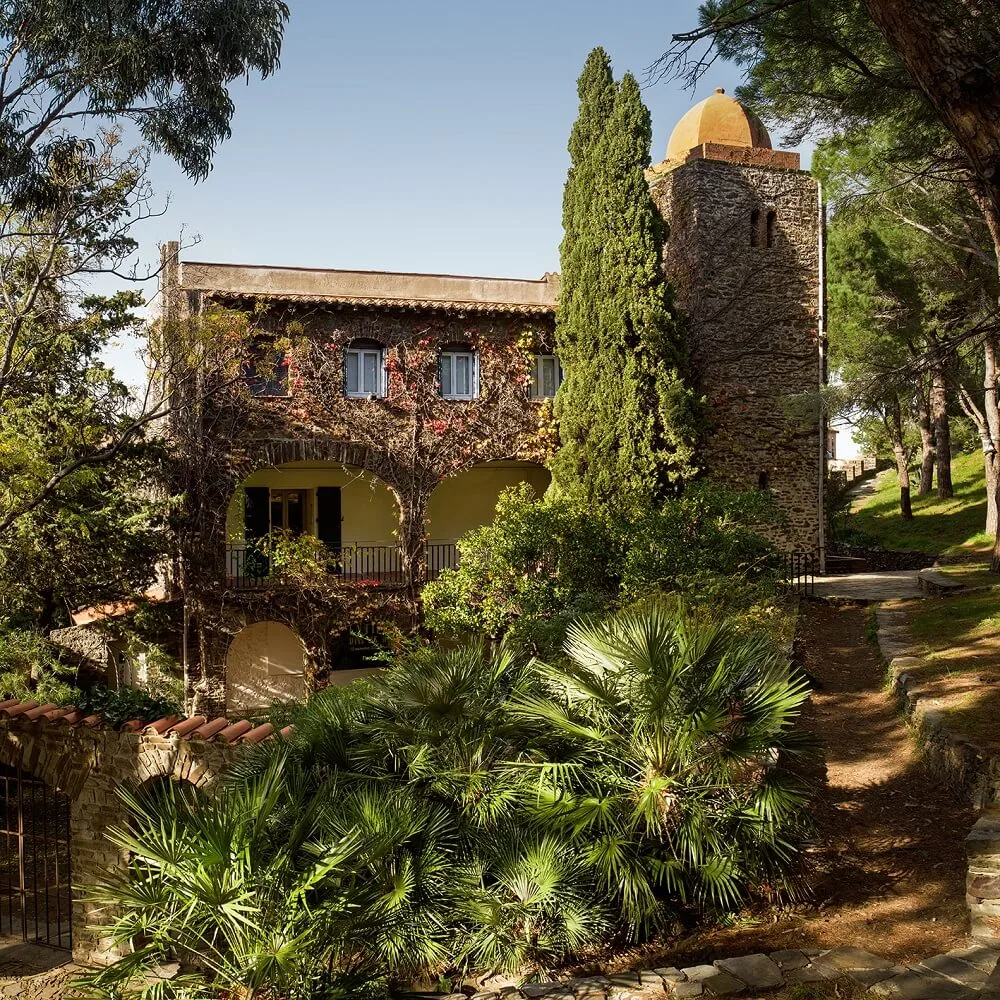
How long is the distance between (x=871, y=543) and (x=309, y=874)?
25.5m

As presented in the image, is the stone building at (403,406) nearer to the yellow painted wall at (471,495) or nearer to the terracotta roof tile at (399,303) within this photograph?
the terracotta roof tile at (399,303)

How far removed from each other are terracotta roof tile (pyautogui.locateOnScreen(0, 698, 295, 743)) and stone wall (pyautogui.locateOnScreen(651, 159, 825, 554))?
13864 millimetres

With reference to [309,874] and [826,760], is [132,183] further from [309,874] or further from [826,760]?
[826,760]

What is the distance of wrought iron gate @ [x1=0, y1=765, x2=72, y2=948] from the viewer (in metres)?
10.0

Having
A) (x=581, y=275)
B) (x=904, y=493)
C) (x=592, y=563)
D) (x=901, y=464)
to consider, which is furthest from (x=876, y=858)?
(x=901, y=464)

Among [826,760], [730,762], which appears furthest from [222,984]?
[826,760]

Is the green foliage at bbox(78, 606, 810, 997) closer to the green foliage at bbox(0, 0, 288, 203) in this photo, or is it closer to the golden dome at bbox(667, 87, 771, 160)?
the green foliage at bbox(0, 0, 288, 203)

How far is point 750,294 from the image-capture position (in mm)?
20719

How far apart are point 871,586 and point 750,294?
21.7 ft

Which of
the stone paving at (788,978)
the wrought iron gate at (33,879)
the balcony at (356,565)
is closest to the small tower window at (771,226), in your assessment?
the balcony at (356,565)

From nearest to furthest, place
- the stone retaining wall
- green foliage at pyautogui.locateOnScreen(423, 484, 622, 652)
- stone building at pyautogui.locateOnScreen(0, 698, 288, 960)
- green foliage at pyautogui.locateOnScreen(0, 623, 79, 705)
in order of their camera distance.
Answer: stone building at pyautogui.locateOnScreen(0, 698, 288, 960)
green foliage at pyautogui.locateOnScreen(0, 623, 79, 705)
green foliage at pyautogui.locateOnScreen(423, 484, 622, 652)
the stone retaining wall

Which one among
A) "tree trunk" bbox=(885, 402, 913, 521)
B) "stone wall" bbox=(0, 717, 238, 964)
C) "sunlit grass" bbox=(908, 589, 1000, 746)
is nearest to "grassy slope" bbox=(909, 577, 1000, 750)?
"sunlit grass" bbox=(908, 589, 1000, 746)

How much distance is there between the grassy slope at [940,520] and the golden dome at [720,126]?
10642 millimetres

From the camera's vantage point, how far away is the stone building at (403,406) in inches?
742
